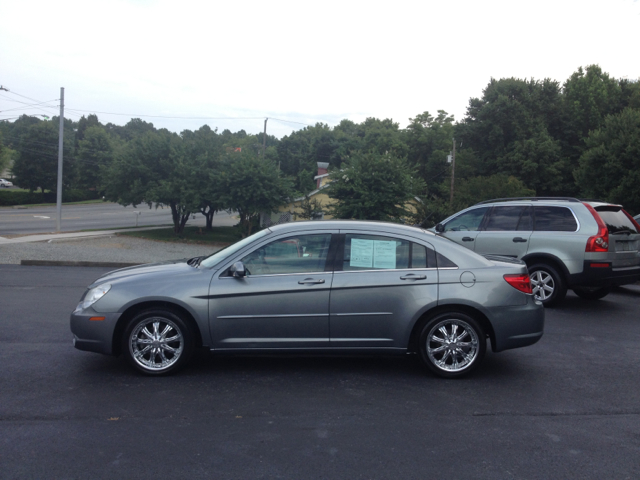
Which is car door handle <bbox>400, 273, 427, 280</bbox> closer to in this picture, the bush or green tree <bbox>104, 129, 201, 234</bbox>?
green tree <bbox>104, 129, 201, 234</bbox>

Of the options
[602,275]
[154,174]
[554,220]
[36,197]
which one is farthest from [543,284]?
[36,197]

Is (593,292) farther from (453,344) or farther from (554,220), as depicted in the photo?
(453,344)

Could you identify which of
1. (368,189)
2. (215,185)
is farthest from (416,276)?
(215,185)

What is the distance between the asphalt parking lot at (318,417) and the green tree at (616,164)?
2733 cm

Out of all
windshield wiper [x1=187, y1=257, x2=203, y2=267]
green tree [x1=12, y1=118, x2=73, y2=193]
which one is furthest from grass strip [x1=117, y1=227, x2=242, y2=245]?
green tree [x1=12, y1=118, x2=73, y2=193]

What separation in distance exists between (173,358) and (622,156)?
33.2 meters

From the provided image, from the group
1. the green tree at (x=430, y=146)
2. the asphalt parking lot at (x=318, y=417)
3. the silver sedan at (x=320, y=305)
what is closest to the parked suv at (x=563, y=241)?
the asphalt parking lot at (x=318, y=417)

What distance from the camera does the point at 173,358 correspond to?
545 centimetres

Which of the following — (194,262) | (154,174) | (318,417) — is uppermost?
(154,174)

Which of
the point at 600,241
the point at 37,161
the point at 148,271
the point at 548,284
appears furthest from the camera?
the point at 37,161

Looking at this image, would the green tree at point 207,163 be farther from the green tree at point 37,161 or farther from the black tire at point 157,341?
the green tree at point 37,161

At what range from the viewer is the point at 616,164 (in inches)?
1254

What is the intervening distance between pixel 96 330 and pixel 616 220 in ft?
27.3

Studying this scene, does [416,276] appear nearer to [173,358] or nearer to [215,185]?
[173,358]
